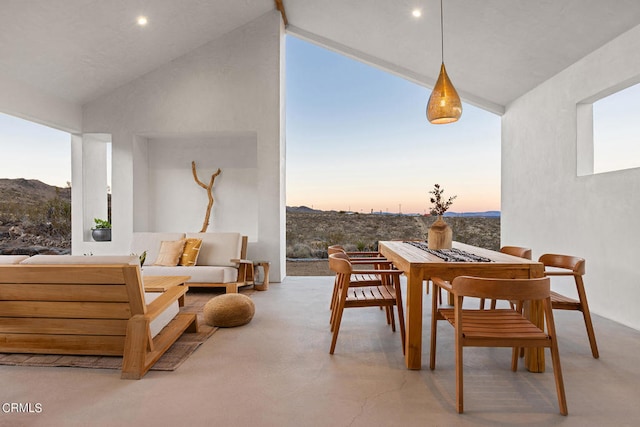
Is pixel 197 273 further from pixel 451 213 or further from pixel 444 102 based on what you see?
pixel 451 213

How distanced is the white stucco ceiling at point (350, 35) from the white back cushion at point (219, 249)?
281 cm

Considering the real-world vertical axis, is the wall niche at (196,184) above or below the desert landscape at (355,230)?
above

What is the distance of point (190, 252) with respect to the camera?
502 centimetres

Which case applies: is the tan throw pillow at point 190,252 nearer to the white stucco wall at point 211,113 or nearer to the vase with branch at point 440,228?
the white stucco wall at point 211,113

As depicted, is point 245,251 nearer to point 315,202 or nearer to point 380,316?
point 380,316

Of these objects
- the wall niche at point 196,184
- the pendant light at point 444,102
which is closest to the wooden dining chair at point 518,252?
the pendant light at point 444,102

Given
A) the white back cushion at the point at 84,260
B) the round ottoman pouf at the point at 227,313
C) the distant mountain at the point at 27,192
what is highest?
the distant mountain at the point at 27,192

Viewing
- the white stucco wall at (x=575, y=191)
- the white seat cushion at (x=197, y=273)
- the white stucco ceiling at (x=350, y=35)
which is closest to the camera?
A: the white stucco wall at (x=575, y=191)

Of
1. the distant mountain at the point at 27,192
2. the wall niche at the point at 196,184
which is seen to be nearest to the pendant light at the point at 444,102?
the wall niche at the point at 196,184

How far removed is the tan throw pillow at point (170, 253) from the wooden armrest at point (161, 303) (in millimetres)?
2072

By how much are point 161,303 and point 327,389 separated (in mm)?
1304

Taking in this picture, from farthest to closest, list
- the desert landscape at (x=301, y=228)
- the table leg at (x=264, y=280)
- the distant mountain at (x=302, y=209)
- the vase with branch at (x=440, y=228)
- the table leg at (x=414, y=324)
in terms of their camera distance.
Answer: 1. the distant mountain at (x=302, y=209)
2. the desert landscape at (x=301, y=228)
3. the table leg at (x=264, y=280)
4. the vase with branch at (x=440, y=228)
5. the table leg at (x=414, y=324)

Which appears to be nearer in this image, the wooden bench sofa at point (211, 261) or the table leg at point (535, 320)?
the table leg at point (535, 320)

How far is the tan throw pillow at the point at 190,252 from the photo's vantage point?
495cm
